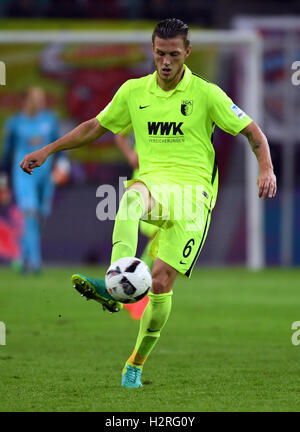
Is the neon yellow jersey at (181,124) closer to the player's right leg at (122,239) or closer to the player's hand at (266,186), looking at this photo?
the player's right leg at (122,239)

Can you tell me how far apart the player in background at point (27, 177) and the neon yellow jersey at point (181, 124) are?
905 centimetres

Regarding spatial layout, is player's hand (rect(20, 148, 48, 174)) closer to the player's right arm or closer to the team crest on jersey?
the player's right arm

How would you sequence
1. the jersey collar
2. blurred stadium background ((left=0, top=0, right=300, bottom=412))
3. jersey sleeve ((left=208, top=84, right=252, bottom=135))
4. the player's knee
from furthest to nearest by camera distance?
blurred stadium background ((left=0, top=0, right=300, bottom=412)) < the jersey collar < jersey sleeve ((left=208, top=84, right=252, bottom=135)) < the player's knee

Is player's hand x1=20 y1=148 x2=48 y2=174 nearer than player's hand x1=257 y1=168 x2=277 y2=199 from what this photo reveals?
No

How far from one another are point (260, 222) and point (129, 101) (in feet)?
36.6

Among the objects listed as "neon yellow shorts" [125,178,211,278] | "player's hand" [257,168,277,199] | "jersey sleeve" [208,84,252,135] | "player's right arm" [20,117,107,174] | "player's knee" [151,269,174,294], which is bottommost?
"player's knee" [151,269,174,294]

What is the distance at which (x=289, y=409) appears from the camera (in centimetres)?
501

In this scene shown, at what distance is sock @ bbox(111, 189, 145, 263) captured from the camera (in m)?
5.54

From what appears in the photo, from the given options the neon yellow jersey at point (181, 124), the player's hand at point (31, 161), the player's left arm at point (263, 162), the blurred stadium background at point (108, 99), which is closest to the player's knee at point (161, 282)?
the neon yellow jersey at point (181, 124)

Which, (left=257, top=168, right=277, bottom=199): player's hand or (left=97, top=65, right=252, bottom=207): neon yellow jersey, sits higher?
(left=97, top=65, right=252, bottom=207): neon yellow jersey

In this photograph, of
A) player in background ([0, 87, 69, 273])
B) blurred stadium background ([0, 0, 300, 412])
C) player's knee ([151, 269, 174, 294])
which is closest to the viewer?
player's knee ([151, 269, 174, 294])

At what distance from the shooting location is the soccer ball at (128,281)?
208 inches

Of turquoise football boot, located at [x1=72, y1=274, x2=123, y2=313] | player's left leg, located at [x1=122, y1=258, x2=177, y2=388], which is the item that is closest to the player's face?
player's left leg, located at [x1=122, y1=258, x2=177, y2=388]
